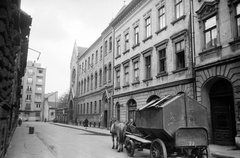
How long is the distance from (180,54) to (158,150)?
1110 cm

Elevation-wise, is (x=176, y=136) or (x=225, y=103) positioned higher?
(x=225, y=103)

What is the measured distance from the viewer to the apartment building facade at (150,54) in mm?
16953

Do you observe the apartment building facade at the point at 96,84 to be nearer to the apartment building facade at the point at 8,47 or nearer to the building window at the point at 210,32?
the building window at the point at 210,32

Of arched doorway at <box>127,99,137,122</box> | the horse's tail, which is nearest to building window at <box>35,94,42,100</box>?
arched doorway at <box>127,99,137,122</box>

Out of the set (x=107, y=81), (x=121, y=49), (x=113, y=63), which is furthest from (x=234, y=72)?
(x=107, y=81)

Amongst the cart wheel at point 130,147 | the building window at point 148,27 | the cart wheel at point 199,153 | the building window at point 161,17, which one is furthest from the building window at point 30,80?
the cart wheel at point 199,153

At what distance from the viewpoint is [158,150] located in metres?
7.80

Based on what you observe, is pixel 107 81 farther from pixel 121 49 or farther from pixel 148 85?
pixel 148 85

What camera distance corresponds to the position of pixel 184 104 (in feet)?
26.3

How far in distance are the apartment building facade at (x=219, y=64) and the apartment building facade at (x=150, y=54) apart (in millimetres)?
1044

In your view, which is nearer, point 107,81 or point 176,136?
point 176,136

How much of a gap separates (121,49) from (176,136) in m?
21.1

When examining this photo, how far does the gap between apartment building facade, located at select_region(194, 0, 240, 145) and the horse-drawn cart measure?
5532 millimetres

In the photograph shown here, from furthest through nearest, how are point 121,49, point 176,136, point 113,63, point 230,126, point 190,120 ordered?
point 113,63 → point 121,49 → point 230,126 → point 190,120 → point 176,136
